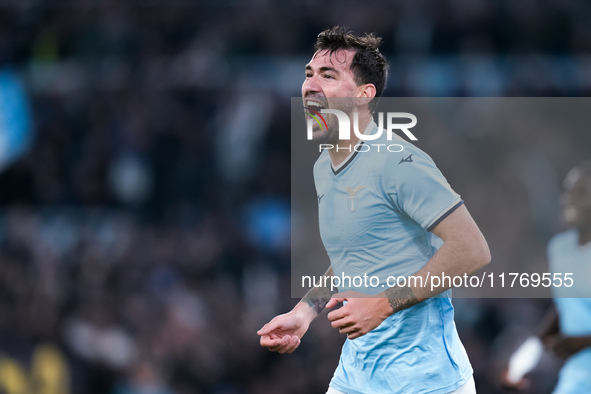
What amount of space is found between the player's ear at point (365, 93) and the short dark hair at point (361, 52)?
18 mm

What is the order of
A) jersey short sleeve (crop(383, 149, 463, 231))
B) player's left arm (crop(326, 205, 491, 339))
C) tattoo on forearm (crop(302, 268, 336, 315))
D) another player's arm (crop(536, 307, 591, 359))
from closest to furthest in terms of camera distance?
player's left arm (crop(326, 205, 491, 339)) < jersey short sleeve (crop(383, 149, 463, 231)) < tattoo on forearm (crop(302, 268, 336, 315)) < another player's arm (crop(536, 307, 591, 359))

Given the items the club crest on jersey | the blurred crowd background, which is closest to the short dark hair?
the club crest on jersey

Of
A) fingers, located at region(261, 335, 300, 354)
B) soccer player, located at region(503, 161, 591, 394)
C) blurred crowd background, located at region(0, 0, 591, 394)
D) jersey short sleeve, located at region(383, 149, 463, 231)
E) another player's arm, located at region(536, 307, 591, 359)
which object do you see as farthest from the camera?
blurred crowd background, located at region(0, 0, 591, 394)

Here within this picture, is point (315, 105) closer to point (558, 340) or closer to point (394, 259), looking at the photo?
point (394, 259)

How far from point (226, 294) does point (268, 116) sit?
2.57m

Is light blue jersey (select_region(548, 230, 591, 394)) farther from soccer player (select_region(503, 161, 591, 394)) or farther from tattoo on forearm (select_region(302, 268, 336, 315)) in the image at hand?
tattoo on forearm (select_region(302, 268, 336, 315))

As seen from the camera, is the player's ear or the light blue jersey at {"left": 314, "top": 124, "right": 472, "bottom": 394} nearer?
the light blue jersey at {"left": 314, "top": 124, "right": 472, "bottom": 394}

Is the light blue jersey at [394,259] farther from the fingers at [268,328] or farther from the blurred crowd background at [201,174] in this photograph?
the blurred crowd background at [201,174]

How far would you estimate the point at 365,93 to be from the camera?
3285 millimetres

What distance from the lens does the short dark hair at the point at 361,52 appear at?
3264mm

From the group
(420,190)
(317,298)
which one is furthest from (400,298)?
(317,298)

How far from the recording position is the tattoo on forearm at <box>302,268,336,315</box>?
3.40 metres

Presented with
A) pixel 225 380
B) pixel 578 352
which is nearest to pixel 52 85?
pixel 225 380

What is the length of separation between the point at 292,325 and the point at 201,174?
7076mm
